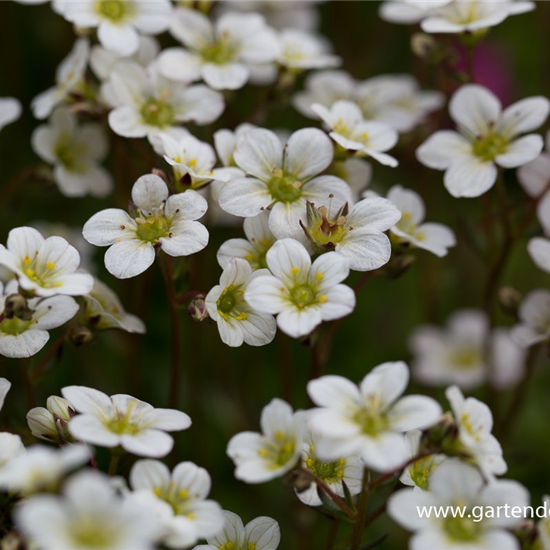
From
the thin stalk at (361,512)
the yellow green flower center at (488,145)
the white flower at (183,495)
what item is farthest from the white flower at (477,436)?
the yellow green flower center at (488,145)

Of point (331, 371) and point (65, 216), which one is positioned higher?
point (65, 216)

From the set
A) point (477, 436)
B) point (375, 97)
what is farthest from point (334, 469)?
point (375, 97)

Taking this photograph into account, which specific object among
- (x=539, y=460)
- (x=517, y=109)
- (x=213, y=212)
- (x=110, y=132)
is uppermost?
(x=517, y=109)

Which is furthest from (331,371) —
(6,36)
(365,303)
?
(6,36)

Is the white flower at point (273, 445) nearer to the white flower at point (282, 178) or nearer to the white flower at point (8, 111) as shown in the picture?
the white flower at point (282, 178)


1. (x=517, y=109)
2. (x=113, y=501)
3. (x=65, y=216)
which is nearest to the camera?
(x=113, y=501)

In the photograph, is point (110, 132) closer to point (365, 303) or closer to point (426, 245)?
point (426, 245)
